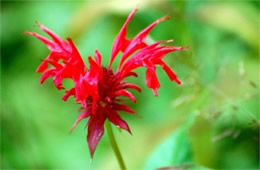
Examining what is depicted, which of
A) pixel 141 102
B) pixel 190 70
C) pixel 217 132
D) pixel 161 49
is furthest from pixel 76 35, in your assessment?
pixel 161 49

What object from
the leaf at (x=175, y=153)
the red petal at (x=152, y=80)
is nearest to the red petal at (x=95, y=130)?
the red petal at (x=152, y=80)

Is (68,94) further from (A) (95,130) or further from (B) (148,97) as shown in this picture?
(B) (148,97)

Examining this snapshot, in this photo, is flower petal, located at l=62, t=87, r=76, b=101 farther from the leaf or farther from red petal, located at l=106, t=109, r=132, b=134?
the leaf

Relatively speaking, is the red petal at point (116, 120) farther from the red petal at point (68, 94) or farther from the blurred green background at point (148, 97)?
the blurred green background at point (148, 97)

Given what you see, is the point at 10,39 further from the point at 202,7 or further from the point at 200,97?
the point at 200,97

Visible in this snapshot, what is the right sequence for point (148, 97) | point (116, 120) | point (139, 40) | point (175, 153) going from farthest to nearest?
point (148, 97) < point (175, 153) < point (139, 40) < point (116, 120)

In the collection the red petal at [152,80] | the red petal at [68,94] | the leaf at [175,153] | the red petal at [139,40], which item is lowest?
the leaf at [175,153]

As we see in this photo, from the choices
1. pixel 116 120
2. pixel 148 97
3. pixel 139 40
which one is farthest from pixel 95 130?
pixel 148 97
